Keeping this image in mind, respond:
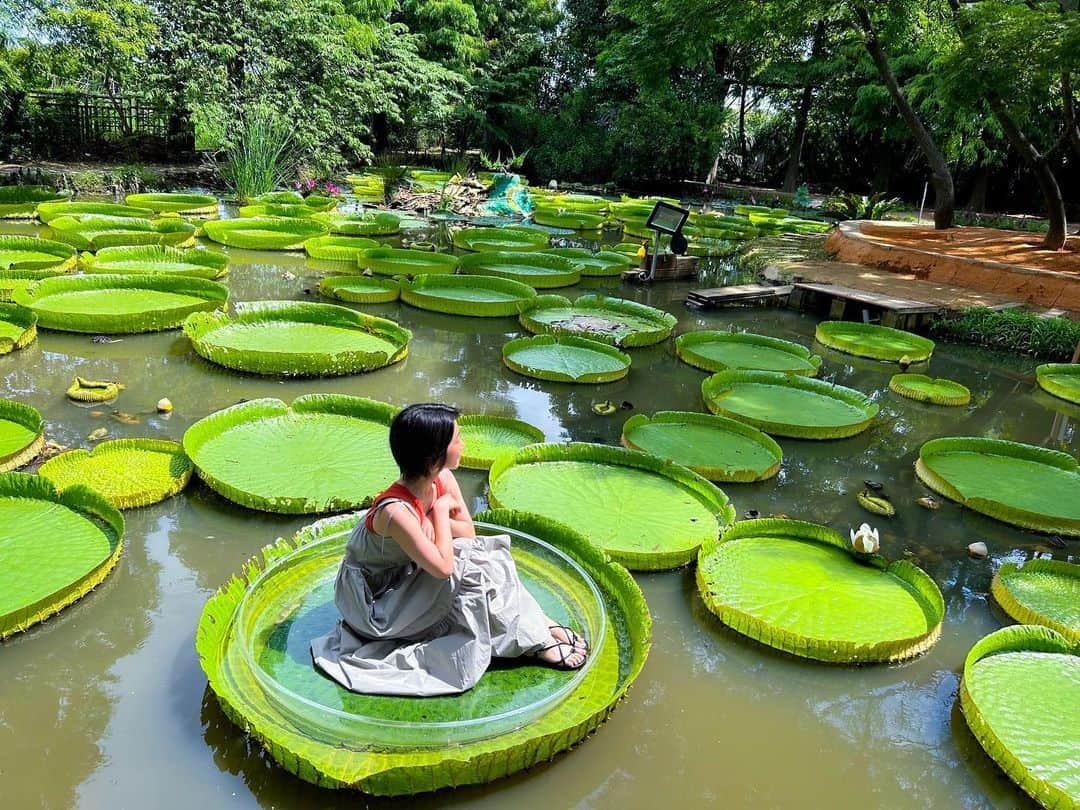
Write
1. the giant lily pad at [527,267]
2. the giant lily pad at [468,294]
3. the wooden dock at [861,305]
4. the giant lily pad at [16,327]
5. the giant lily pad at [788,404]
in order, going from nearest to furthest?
the giant lily pad at [788,404]
the giant lily pad at [16,327]
the giant lily pad at [468,294]
the wooden dock at [861,305]
the giant lily pad at [527,267]

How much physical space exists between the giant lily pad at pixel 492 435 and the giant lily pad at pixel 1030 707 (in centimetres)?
256

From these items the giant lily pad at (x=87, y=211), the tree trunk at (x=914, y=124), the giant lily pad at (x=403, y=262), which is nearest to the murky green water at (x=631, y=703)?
the giant lily pad at (x=403, y=262)

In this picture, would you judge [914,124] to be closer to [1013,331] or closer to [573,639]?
[1013,331]

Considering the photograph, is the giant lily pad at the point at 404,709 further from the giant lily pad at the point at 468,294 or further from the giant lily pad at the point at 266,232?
the giant lily pad at the point at 266,232

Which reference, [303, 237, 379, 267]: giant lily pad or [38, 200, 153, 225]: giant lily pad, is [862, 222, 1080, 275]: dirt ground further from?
[38, 200, 153, 225]: giant lily pad

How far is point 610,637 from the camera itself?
2881mm

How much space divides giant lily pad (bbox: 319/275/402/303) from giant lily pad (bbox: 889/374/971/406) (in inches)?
202

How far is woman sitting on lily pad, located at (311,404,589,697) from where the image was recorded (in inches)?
92.0

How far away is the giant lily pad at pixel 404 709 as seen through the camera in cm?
220

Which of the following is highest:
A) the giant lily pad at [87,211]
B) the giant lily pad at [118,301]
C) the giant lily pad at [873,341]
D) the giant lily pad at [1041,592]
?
the giant lily pad at [87,211]

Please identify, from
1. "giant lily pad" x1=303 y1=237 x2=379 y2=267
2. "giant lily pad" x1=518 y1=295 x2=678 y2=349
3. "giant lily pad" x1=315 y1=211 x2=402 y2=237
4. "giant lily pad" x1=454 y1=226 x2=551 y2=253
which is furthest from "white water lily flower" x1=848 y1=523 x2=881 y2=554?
"giant lily pad" x1=315 y1=211 x2=402 y2=237

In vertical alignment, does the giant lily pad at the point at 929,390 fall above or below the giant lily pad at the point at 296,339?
below

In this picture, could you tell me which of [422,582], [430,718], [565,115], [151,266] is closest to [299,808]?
[430,718]

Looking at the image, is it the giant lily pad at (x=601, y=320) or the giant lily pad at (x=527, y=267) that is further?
the giant lily pad at (x=527, y=267)
